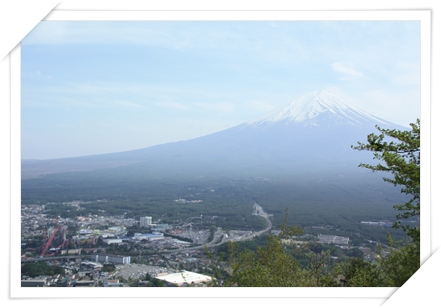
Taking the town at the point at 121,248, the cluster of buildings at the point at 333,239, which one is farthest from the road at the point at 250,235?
the cluster of buildings at the point at 333,239

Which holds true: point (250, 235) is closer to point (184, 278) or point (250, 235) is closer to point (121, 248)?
point (184, 278)

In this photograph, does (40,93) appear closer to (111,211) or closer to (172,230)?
(111,211)

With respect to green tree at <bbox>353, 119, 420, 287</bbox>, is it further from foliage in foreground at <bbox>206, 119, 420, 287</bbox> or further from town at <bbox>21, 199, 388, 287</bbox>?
town at <bbox>21, 199, 388, 287</bbox>

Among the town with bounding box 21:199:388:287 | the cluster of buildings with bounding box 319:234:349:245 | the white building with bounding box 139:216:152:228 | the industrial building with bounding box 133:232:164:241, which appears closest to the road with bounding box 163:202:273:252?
the town with bounding box 21:199:388:287

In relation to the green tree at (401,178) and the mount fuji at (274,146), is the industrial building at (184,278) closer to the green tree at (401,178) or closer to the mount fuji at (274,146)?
the mount fuji at (274,146)

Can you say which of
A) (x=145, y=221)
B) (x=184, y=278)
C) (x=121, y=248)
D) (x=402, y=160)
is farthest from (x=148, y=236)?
(x=402, y=160)

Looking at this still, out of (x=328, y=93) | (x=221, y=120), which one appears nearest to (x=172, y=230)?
(x=221, y=120)
